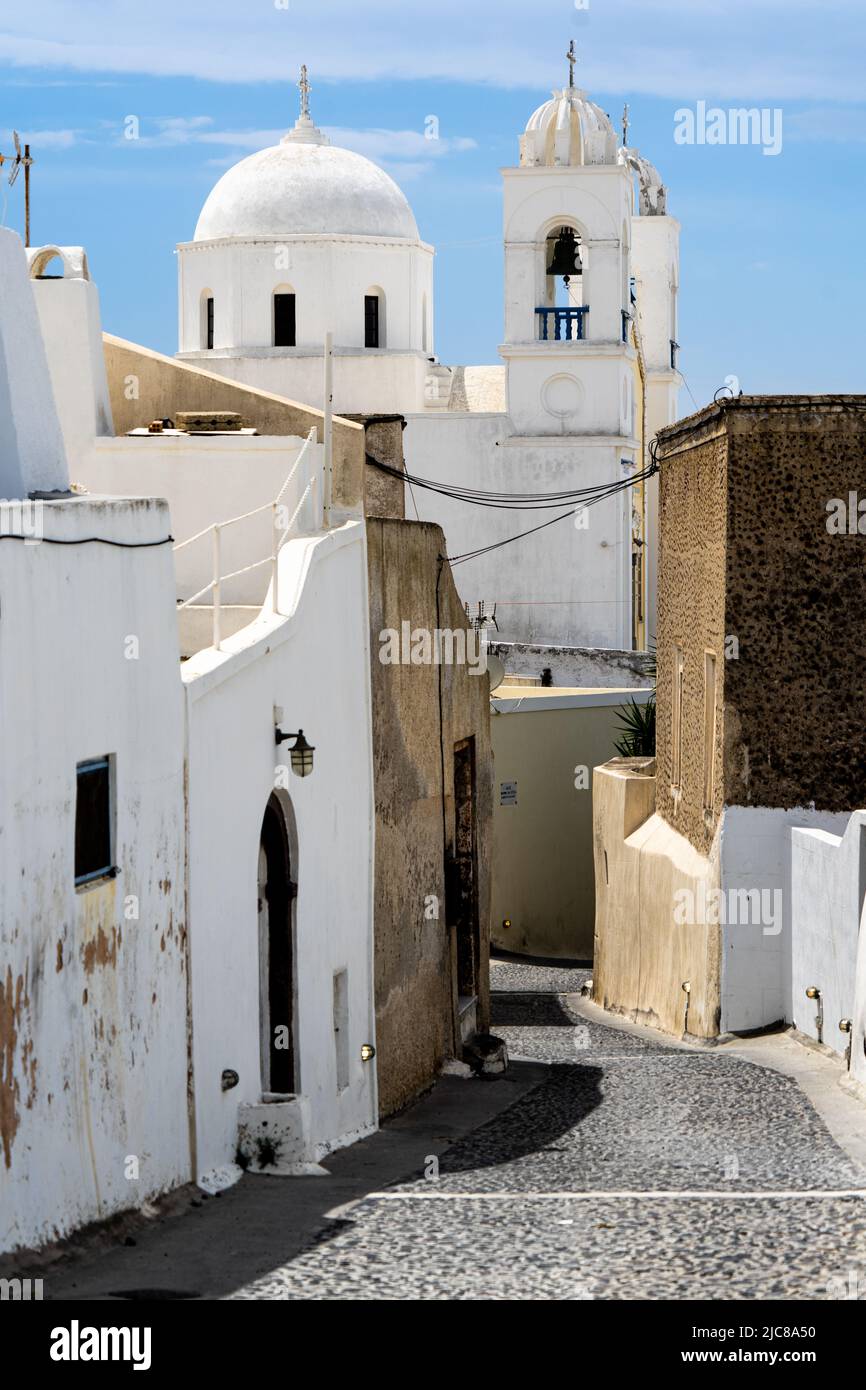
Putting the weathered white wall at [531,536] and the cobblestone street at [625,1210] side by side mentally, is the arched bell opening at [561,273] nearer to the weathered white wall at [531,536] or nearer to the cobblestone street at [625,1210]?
the weathered white wall at [531,536]

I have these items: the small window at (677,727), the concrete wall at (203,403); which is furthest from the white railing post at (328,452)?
the small window at (677,727)

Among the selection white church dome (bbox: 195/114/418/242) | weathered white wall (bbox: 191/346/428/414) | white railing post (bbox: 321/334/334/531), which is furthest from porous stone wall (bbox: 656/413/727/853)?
white church dome (bbox: 195/114/418/242)

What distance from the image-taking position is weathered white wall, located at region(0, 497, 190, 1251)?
8.00 m

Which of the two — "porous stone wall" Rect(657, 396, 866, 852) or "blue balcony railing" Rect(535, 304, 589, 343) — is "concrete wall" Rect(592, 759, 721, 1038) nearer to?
"porous stone wall" Rect(657, 396, 866, 852)

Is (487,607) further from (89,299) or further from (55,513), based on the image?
(55,513)

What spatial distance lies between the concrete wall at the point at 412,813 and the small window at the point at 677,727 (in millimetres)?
2095

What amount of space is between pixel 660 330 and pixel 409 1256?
41291 millimetres

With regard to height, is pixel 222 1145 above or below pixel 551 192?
below

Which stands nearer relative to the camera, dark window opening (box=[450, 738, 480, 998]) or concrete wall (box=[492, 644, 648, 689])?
dark window opening (box=[450, 738, 480, 998])

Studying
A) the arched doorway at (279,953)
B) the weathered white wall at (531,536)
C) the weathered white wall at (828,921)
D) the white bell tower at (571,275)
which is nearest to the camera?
the arched doorway at (279,953)

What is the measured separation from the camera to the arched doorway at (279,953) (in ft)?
39.7

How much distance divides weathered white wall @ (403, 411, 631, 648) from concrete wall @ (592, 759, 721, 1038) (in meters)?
16.7

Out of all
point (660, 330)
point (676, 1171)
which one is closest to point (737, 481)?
point (676, 1171)

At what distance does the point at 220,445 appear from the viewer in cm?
1522
